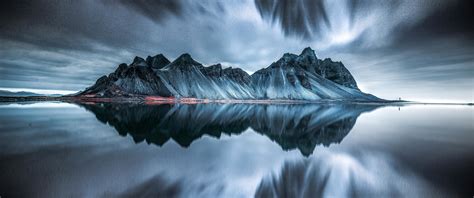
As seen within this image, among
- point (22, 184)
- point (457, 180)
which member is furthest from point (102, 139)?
point (457, 180)

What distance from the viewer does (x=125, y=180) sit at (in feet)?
32.3

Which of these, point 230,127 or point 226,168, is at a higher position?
point 230,127

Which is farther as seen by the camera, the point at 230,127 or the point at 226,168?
the point at 230,127

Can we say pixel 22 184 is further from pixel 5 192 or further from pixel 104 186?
pixel 104 186

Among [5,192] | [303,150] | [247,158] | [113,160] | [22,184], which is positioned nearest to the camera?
[5,192]

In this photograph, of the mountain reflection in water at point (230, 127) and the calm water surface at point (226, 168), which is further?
the mountain reflection in water at point (230, 127)

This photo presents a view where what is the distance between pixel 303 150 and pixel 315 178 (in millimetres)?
5734

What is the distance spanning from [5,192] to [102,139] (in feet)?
36.7

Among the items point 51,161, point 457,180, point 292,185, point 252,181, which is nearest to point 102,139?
point 51,161

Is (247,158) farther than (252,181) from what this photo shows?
Yes

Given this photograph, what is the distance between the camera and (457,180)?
9.71 m

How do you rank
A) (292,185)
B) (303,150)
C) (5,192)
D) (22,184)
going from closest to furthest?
A: (5,192), (22,184), (292,185), (303,150)

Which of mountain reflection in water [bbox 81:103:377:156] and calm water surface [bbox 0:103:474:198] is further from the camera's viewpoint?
mountain reflection in water [bbox 81:103:377:156]

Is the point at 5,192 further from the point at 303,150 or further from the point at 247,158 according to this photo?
the point at 303,150
